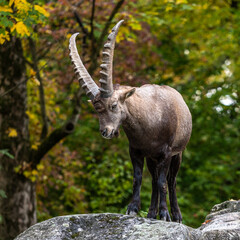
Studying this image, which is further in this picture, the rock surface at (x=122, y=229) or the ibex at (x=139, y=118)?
the ibex at (x=139, y=118)

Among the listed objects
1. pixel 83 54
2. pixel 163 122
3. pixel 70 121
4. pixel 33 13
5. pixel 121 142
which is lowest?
pixel 121 142

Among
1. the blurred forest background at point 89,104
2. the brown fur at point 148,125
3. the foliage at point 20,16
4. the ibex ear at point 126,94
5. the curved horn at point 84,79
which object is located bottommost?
the blurred forest background at point 89,104

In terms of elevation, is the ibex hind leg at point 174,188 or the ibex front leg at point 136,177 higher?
the ibex front leg at point 136,177

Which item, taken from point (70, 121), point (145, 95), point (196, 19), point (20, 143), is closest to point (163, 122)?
point (145, 95)

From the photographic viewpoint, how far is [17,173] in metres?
11.0

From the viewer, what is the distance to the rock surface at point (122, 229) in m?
5.12

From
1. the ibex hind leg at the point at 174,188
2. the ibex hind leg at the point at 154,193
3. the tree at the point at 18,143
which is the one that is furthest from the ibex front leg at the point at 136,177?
the tree at the point at 18,143

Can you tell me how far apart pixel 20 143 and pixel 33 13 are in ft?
14.4

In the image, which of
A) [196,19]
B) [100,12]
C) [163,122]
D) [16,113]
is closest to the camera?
[163,122]

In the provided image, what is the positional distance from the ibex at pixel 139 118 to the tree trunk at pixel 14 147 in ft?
17.2

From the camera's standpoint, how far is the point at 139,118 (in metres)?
5.86

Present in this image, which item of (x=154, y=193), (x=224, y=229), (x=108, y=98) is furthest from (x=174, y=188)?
(x=108, y=98)

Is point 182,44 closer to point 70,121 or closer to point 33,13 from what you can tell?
point 70,121

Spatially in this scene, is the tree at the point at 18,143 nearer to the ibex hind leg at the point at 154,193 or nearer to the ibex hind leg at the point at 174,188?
the ibex hind leg at the point at 174,188
